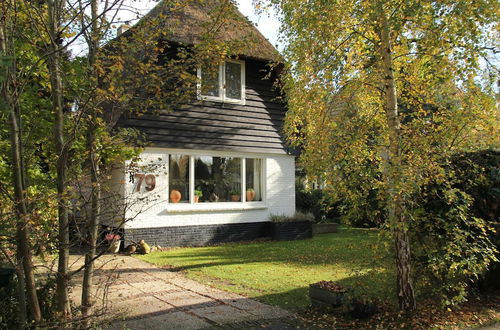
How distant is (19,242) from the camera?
9.78ft

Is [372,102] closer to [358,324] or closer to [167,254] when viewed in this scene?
[358,324]

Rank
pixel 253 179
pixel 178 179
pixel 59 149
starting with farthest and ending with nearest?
1. pixel 253 179
2. pixel 178 179
3. pixel 59 149

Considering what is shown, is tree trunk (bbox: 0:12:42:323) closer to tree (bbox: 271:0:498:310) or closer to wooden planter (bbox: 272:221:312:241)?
tree (bbox: 271:0:498:310)

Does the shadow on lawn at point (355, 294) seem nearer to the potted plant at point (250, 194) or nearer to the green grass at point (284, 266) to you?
the green grass at point (284, 266)

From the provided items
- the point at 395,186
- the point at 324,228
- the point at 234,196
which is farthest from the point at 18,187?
the point at 324,228

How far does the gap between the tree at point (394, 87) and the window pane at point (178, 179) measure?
6.05 meters

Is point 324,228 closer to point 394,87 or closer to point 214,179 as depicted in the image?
point 214,179

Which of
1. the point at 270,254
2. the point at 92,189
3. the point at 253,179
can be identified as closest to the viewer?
the point at 92,189

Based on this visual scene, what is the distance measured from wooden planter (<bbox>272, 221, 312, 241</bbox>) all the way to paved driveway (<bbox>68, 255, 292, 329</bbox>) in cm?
578

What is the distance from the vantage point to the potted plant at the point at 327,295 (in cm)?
531

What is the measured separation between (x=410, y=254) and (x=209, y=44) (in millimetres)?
3851

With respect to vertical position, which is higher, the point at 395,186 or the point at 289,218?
the point at 395,186

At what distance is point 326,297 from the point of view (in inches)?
213

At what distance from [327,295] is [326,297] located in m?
0.04
